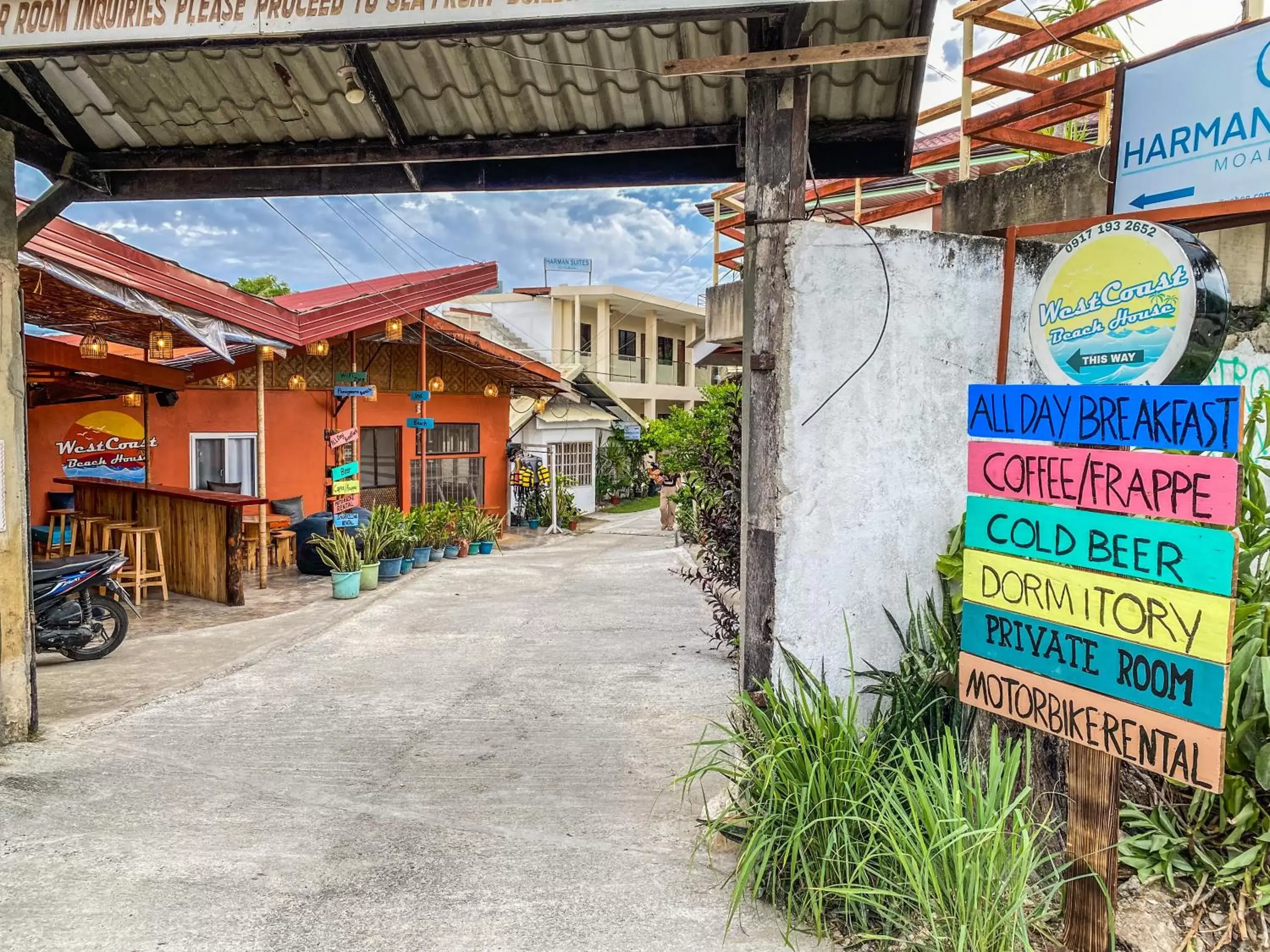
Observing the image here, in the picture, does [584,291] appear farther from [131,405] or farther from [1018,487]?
[1018,487]

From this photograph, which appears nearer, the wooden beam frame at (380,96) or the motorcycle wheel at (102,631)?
the wooden beam frame at (380,96)

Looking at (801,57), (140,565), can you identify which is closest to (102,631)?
(140,565)

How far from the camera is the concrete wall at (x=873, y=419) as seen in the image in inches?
141

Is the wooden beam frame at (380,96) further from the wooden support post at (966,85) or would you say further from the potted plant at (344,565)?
the potted plant at (344,565)

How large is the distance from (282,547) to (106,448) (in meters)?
2.60

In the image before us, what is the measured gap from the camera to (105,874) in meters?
3.27

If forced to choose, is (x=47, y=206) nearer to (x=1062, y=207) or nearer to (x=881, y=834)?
(x=881, y=834)

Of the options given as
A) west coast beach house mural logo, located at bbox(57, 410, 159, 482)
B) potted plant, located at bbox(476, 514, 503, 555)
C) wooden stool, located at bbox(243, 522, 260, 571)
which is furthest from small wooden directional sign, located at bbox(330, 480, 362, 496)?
potted plant, located at bbox(476, 514, 503, 555)

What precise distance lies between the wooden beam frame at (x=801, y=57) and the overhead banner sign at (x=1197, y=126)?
178cm

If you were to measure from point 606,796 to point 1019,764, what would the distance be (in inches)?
74.5

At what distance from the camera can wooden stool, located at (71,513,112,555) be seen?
976 cm

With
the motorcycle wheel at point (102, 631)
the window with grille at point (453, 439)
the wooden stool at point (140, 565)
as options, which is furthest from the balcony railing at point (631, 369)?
the motorcycle wheel at point (102, 631)

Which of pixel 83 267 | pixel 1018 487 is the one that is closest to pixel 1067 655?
pixel 1018 487

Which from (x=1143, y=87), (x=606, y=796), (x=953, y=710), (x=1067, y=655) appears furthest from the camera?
(x=1143, y=87)
